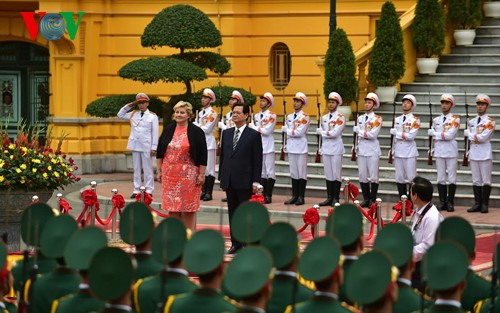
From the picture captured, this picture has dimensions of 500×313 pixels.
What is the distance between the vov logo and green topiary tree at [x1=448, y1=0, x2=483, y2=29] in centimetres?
673

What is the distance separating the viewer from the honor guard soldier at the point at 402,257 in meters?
Answer: 9.38

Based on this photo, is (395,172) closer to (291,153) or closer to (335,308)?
(291,153)

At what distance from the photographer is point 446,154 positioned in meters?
21.1

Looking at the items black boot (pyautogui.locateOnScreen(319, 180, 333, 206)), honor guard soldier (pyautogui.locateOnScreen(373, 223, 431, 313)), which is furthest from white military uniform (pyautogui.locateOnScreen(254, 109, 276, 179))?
Result: honor guard soldier (pyautogui.locateOnScreen(373, 223, 431, 313))

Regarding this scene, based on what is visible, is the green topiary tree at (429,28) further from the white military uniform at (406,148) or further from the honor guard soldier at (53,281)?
the honor guard soldier at (53,281)

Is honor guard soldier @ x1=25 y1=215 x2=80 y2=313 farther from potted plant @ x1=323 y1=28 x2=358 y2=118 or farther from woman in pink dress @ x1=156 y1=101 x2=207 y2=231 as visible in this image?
potted plant @ x1=323 y1=28 x2=358 y2=118

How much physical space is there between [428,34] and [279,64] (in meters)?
3.94

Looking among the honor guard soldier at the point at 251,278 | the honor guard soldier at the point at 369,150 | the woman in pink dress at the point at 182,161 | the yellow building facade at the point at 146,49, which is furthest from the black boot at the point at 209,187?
the honor guard soldier at the point at 251,278

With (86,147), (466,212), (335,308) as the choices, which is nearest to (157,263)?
(335,308)

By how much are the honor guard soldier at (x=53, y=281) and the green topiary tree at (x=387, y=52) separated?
15052 millimetres

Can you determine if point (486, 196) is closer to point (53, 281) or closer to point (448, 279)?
point (53, 281)

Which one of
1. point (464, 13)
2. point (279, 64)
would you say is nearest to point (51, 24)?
point (279, 64)

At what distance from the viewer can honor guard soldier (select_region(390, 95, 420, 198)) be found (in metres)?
21.2

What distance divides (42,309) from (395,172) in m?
12.9
